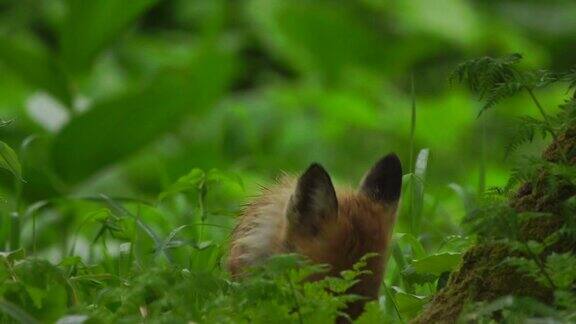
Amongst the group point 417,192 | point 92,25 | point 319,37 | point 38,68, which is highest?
point 92,25

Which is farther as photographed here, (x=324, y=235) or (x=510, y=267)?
(x=324, y=235)

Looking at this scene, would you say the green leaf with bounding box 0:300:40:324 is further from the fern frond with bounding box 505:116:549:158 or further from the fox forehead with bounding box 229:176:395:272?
the fox forehead with bounding box 229:176:395:272

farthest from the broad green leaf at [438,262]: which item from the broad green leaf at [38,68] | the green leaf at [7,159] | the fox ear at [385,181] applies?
the broad green leaf at [38,68]

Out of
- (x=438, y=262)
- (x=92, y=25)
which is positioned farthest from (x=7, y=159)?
(x=92, y=25)

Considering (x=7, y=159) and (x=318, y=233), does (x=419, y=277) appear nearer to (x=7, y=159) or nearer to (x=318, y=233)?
(x=318, y=233)

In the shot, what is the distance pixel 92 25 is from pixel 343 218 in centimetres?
366

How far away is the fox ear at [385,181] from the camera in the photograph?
13.6 ft

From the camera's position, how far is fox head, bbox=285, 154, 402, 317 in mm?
3832

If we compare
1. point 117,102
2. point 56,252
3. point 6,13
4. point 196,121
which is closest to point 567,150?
point 56,252

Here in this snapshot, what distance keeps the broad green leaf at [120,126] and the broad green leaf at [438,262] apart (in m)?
3.74

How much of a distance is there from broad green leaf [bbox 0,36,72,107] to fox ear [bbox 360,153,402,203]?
11.1 feet

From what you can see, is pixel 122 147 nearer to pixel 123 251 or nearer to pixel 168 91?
pixel 168 91

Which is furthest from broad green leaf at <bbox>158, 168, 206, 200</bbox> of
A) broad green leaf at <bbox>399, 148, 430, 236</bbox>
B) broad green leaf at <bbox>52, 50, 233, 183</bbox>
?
broad green leaf at <bbox>52, 50, 233, 183</bbox>

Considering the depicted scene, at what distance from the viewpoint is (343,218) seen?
3.96 metres
